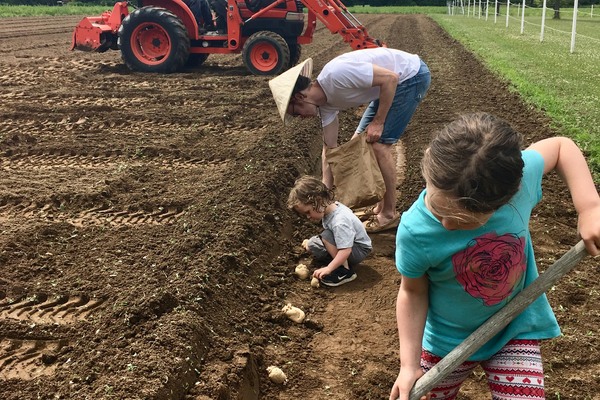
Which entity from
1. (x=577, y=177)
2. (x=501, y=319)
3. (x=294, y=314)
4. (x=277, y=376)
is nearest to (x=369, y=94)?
(x=294, y=314)

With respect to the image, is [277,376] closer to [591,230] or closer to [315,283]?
[315,283]

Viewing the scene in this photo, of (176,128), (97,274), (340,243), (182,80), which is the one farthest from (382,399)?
(182,80)

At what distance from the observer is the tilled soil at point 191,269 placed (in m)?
3.37

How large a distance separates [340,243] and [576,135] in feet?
13.6

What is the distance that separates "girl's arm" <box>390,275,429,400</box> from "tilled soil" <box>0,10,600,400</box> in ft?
3.90

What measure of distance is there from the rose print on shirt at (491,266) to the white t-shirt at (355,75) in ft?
8.83

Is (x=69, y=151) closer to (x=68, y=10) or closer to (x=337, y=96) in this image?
(x=337, y=96)

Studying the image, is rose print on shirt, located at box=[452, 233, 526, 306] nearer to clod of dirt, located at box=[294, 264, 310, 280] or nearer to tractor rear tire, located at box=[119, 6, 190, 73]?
clod of dirt, located at box=[294, 264, 310, 280]

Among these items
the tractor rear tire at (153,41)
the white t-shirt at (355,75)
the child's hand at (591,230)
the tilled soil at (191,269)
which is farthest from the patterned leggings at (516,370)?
the tractor rear tire at (153,41)

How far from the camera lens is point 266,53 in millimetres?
12352

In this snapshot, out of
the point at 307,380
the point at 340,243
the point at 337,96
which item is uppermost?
the point at 337,96

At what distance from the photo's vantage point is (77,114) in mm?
9086

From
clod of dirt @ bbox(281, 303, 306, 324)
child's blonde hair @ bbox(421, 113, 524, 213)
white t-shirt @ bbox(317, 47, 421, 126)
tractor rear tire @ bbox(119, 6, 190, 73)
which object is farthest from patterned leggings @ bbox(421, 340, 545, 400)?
tractor rear tire @ bbox(119, 6, 190, 73)

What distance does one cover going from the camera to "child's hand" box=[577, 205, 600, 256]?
79.2 inches
